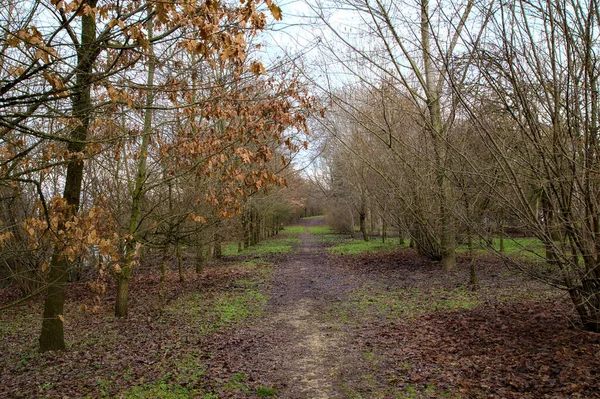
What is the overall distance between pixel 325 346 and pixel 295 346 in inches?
19.8

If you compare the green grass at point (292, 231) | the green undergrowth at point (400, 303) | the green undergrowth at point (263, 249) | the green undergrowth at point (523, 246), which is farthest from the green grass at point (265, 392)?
the green grass at point (292, 231)

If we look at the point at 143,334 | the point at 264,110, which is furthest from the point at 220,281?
the point at 264,110

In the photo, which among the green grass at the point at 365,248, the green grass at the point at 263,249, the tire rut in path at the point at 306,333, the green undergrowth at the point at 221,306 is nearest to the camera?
the tire rut in path at the point at 306,333

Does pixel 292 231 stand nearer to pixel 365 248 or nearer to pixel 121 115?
pixel 365 248

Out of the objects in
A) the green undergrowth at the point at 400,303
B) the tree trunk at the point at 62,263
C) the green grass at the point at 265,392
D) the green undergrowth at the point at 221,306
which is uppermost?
the tree trunk at the point at 62,263

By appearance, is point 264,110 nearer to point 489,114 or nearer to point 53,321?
point 489,114

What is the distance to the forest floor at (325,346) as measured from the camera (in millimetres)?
4855

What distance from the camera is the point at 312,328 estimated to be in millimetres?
7762

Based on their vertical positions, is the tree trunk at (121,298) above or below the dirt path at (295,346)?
above

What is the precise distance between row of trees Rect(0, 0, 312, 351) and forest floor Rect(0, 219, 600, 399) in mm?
962

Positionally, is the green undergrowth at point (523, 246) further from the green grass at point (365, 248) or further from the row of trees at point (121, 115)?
the green grass at point (365, 248)

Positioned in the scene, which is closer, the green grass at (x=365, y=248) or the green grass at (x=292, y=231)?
the green grass at (x=365, y=248)

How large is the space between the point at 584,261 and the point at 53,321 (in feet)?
26.4

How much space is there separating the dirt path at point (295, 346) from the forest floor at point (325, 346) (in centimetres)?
3
